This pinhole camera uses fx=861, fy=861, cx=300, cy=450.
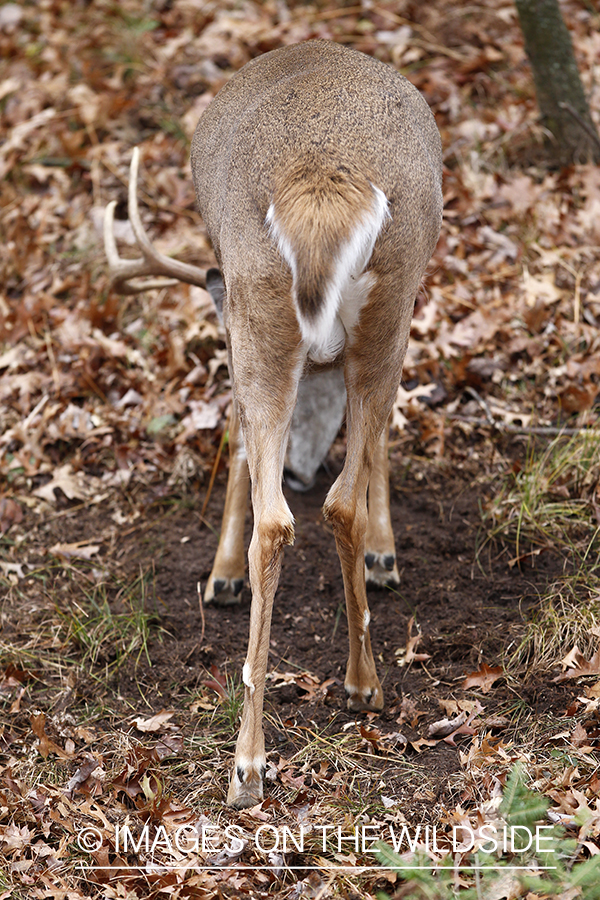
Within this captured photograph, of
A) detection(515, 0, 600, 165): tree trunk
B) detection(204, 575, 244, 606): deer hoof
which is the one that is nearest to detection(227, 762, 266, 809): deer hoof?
detection(204, 575, 244, 606): deer hoof

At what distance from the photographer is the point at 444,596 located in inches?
163

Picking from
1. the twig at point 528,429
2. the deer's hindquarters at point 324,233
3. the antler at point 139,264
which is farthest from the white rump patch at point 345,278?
the twig at point 528,429

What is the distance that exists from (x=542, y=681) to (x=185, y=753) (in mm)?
1479

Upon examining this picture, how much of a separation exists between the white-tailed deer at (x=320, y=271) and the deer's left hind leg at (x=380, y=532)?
0.79 m

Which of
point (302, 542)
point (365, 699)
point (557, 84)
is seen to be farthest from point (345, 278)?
point (557, 84)

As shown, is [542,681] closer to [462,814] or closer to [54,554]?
[462,814]

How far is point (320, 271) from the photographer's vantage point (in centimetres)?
279

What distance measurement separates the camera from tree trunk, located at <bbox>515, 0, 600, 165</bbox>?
230 inches

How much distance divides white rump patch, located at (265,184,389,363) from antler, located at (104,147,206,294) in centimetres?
170

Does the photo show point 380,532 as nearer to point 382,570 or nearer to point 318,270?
point 382,570

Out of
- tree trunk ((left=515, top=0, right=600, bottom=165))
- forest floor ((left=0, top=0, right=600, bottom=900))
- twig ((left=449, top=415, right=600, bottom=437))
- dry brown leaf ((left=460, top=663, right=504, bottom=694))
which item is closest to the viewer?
forest floor ((left=0, top=0, right=600, bottom=900))

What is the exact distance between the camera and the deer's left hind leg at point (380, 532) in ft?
14.1

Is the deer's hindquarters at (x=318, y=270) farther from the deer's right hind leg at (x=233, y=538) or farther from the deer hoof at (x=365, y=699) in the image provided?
the deer's right hind leg at (x=233, y=538)

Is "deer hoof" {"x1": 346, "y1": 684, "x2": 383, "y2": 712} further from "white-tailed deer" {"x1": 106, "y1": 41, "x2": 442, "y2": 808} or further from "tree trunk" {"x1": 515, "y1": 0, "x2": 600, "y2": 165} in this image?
"tree trunk" {"x1": 515, "y1": 0, "x2": 600, "y2": 165}
